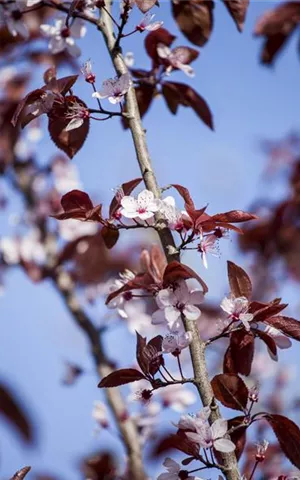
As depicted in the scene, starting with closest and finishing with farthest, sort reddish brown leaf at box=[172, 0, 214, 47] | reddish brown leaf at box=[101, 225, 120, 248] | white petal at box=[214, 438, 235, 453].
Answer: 1. white petal at box=[214, 438, 235, 453]
2. reddish brown leaf at box=[101, 225, 120, 248]
3. reddish brown leaf at box=[172, 0, 214, 47]

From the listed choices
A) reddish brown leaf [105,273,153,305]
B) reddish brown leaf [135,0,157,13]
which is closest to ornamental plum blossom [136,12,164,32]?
reddish brown leaf [135,0,157,13]

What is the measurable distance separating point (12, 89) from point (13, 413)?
2.47 m

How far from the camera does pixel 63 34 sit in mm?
1273

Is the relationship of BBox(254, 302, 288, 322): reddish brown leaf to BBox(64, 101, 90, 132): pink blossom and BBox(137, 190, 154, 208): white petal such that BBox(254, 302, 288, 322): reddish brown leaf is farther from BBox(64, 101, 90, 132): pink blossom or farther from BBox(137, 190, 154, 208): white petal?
BBox(64, 101, 90, 132): pink blossom

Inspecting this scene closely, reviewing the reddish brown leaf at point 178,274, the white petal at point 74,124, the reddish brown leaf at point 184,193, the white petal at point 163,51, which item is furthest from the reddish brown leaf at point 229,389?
the white petal at point 163,51

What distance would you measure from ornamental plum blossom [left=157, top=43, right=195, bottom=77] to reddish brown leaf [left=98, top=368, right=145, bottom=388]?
607mm

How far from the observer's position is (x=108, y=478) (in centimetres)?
125

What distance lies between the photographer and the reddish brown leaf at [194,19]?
1.38 m

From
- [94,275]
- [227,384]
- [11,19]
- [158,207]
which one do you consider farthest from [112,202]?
[94,275]

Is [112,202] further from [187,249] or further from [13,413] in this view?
[13,413]

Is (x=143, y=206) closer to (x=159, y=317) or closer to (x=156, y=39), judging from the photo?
(x=159, y=317)

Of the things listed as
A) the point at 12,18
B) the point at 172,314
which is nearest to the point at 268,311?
the point at 172,314

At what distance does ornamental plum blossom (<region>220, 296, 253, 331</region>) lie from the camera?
0.93m

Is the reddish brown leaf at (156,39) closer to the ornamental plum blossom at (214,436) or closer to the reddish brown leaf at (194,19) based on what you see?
the reddish brown leaf at (194,19)
